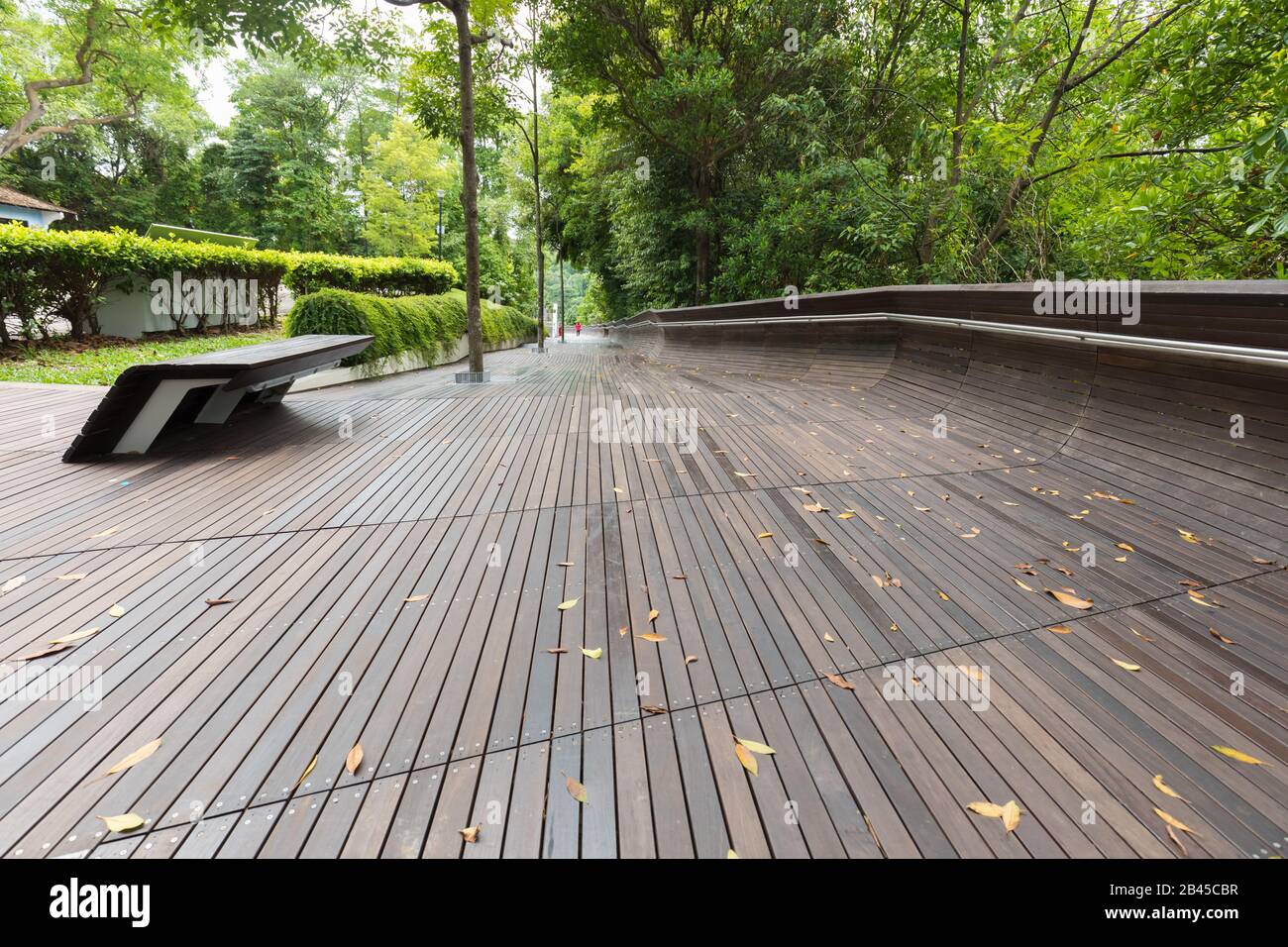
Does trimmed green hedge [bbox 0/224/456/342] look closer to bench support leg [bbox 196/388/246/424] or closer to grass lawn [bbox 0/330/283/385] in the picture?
grass lawn [bbox 0/330/283/385]

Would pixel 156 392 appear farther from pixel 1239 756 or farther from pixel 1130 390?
pixel 1130 390

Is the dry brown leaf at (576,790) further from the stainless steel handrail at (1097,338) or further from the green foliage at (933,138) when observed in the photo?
the green foliage at (933,138)

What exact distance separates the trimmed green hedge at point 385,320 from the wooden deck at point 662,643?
417 cm

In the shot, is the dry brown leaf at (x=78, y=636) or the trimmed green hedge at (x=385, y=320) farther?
the trimmed green hedge at (x=385, y=320)

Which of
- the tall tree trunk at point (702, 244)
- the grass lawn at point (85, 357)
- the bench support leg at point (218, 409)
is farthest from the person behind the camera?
the tall tree trunk at point (702, 244)

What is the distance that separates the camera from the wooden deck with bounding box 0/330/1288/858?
4.60 ft

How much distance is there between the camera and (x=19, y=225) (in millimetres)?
7035

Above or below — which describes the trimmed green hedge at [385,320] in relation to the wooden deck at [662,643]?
above

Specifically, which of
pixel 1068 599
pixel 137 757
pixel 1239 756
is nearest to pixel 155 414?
pixel 137 757

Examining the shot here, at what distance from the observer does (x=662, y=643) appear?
2.08 m

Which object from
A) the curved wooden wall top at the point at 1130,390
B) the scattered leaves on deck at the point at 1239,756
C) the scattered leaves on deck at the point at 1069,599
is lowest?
the scattered leaves on deck at the point at 1239,756

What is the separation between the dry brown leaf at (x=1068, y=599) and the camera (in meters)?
2.32

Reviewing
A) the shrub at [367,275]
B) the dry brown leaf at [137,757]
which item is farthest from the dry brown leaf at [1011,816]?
the shrub at [367,275]

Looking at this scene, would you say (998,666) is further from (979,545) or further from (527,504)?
(527,504)
